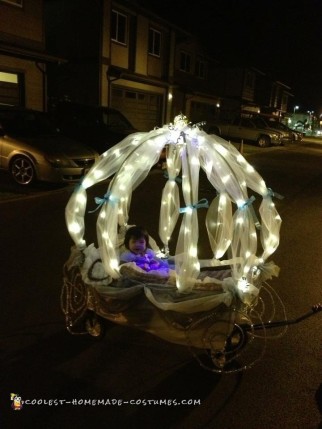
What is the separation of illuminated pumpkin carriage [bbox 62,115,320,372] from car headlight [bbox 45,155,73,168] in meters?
6.30

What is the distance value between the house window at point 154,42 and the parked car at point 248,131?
622cm

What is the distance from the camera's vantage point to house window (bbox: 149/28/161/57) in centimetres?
2358

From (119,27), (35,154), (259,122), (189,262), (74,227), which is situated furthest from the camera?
(259,122)

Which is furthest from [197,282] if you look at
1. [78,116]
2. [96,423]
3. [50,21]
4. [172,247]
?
[50,21]

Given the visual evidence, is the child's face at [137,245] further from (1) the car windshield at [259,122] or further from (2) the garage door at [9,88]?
(1) the car windshield at [259,122]

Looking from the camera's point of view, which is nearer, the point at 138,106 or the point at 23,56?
the point at 23,56

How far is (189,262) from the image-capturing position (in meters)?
3.24

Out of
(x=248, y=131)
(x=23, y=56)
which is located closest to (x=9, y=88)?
(x=23, y=56)

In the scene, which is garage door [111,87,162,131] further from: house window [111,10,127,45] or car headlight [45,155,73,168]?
car headlight [45,155,73,168]

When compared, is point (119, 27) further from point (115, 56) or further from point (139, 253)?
point (139, 253)

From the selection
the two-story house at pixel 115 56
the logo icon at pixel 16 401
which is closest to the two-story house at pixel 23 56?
the two-story house at pixel 115 56

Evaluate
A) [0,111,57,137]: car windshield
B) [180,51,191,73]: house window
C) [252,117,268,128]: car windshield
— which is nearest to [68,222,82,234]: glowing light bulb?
[0,111,57,137]: car windshield

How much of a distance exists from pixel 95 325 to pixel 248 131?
26.0m

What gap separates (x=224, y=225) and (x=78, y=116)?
40.2ft
